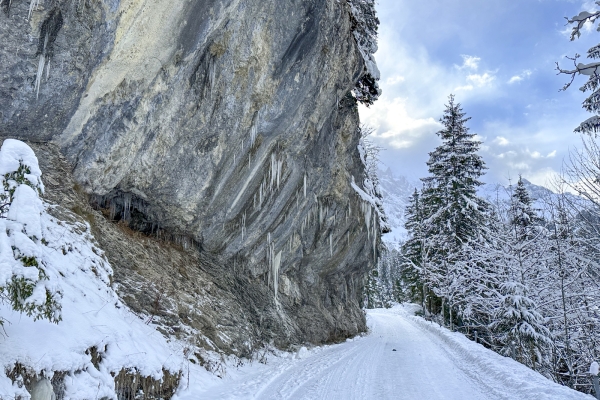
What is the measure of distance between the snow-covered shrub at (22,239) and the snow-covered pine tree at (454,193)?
63.2 feet

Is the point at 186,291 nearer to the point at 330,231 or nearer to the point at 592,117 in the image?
the point at 330,231

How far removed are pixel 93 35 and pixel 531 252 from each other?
15.4 meters

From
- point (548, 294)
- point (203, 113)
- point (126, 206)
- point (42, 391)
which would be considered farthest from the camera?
point (548, 294)

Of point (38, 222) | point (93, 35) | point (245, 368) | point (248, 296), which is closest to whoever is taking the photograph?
point (38, 222)

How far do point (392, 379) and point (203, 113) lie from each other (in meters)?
8.38

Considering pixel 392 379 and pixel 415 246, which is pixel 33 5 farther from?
pixel 415 246

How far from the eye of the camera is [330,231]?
1769 cm

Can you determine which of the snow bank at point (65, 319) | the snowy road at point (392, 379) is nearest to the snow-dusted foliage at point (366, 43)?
the snowy road at point (392, 379)

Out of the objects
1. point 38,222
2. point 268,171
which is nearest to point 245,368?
point 268,171

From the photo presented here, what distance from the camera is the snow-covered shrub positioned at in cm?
373

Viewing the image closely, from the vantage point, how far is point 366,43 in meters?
16.0

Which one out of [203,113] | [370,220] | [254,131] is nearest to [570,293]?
[370,220]

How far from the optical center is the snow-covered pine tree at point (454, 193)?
70.0 ft

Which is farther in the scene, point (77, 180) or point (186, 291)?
point (186, 291)
